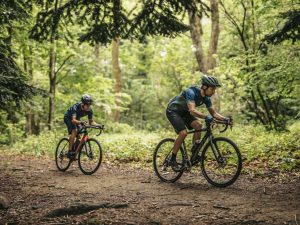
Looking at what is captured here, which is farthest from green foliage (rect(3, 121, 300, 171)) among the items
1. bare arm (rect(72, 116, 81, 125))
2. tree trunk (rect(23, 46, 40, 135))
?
tree trunk (rect(23, 46, 40, 135))

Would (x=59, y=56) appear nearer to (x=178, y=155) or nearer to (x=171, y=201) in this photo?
(x=178, y=155)

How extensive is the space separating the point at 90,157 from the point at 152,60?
26686 millimetres

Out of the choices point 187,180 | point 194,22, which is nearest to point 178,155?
point 187,180

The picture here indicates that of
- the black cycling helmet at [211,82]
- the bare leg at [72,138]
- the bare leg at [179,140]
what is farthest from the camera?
the bare leg at [72,138]

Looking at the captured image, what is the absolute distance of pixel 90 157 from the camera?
33.4 ft

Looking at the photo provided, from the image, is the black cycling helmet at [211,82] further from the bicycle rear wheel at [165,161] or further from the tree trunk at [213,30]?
the tree trunk at [213,30]

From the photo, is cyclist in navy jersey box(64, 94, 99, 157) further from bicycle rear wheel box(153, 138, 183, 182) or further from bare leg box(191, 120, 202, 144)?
bare leg box(191, 120, 202, 144)

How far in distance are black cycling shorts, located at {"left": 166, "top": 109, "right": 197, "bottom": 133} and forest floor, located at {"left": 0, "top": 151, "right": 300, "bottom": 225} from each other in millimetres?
1297

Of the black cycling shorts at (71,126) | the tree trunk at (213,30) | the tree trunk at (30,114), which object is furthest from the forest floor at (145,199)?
the tree trunk at (30,114)

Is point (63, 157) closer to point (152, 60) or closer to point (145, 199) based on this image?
point (145, 199)

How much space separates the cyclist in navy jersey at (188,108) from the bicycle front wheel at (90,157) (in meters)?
2.60

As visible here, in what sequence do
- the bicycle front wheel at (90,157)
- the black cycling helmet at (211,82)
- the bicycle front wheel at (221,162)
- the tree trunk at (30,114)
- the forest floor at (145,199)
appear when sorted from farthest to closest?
the tree trunk at (30,114) → the bicycle front wheel at (90,157) → the black cycling helmet at (211,82) → the bicycle front wheel at (221,162) → the forest floor at (145,199)

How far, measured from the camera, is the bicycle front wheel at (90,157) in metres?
10.1

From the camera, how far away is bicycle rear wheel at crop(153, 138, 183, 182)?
8469 mm
